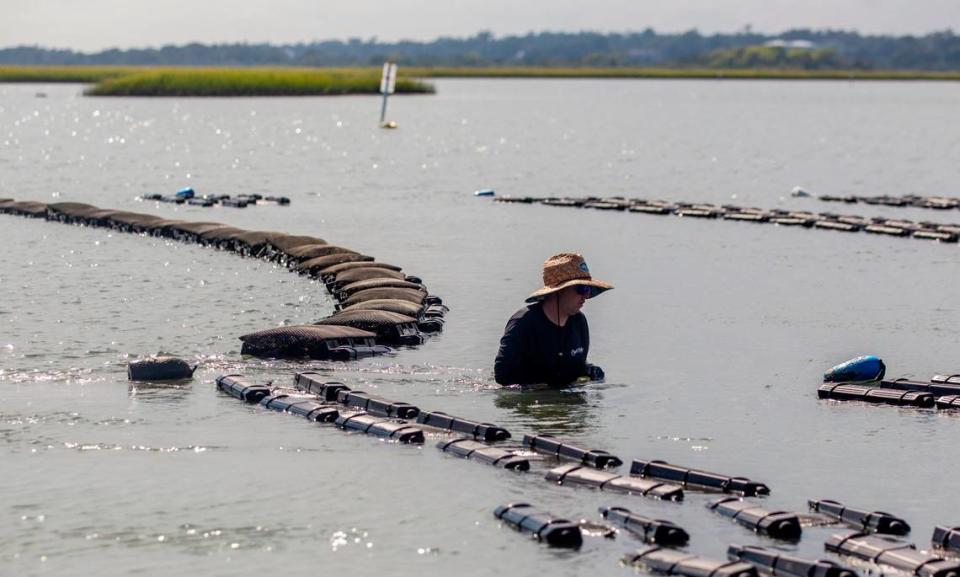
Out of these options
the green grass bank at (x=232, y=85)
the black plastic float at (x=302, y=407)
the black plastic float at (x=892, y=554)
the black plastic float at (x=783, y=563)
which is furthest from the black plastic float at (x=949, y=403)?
the green grass bank at (x=232, y=85)

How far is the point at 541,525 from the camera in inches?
533

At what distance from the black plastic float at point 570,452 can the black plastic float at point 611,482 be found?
1.11 feet

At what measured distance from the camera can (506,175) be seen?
68.6 m

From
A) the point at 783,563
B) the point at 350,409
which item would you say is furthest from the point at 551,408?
the point at 783,563

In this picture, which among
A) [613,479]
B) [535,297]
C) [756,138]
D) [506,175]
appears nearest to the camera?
[613,479]

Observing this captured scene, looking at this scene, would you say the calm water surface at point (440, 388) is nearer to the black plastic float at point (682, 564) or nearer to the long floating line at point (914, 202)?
the black plastic float at point (682, 564)

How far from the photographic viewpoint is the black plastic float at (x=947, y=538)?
43.4 feet

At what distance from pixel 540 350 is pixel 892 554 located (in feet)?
23.1

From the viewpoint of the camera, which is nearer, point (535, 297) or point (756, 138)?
point (535, 297)

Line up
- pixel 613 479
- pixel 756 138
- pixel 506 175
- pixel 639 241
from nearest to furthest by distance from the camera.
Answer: pixel 613 479 < pixel 639 241 < pixel 506 175 < pixel 756 138

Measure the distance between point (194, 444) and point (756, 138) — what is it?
91115 millimetres

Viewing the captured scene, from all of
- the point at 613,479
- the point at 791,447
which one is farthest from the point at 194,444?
the point at 791,447

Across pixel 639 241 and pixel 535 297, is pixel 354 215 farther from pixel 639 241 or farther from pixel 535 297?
pixel 535 297

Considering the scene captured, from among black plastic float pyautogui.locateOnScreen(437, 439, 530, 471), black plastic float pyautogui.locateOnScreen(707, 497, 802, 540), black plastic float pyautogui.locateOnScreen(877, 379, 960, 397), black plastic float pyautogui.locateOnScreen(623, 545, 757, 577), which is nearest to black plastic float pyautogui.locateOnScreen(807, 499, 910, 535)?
black plastic float pyautogui.locateOnScreen(707, 497, 802, 540)
